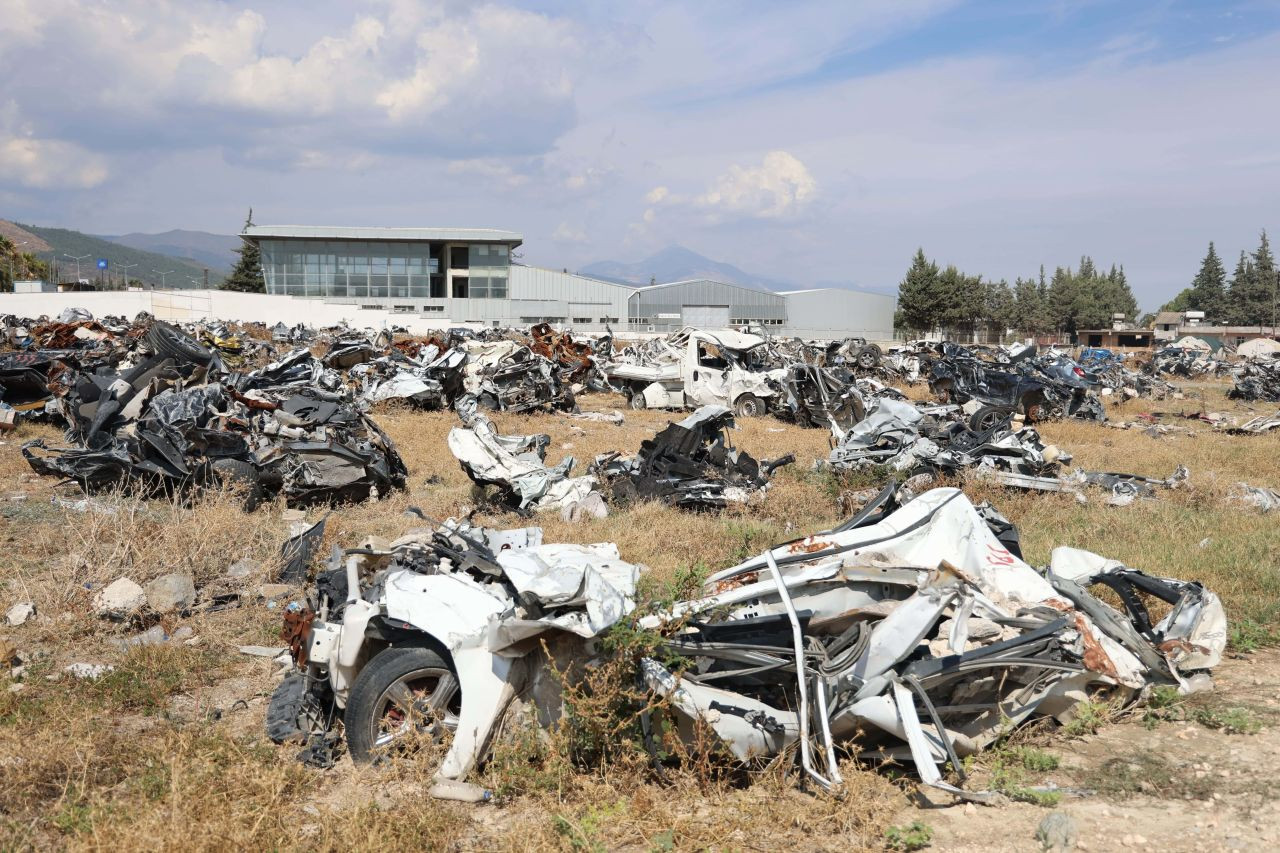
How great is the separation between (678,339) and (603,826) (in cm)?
1622

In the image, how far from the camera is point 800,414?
1675 cm

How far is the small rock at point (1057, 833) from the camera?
3373 millimetres

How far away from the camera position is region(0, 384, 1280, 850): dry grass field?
3.46m

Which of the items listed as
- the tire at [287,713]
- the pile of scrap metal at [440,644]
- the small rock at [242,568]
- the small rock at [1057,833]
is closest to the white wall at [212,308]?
the small rock at [242,568]

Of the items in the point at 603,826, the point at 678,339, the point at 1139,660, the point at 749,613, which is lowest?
the point at 603,826

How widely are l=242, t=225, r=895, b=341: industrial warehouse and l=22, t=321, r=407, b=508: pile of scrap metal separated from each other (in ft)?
146

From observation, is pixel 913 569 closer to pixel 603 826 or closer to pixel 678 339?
pixel 603 826

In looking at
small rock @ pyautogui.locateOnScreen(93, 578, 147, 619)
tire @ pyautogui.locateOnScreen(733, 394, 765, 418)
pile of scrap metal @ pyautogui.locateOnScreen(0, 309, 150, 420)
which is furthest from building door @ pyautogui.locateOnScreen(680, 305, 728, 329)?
small rock @ pyautogui.locateOnScreen(93, 578, 147, 619)

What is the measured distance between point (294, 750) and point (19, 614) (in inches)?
113

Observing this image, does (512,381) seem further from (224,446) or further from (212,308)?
(212,308)

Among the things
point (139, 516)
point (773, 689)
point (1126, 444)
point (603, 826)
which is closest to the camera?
point (603, 826)

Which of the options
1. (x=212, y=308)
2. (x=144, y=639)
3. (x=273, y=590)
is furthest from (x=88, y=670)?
(x=212, y=308)

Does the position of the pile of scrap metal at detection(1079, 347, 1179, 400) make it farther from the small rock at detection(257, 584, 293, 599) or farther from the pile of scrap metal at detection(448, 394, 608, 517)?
the small rock at detection(257, 584, 293, 599)

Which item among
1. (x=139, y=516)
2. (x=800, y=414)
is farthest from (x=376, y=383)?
(x=139, y=516)
